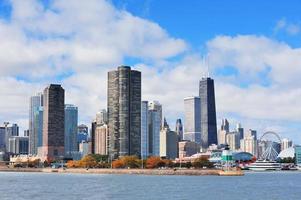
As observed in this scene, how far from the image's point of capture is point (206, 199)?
308 ft

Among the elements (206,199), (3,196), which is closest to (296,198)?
(206,199)

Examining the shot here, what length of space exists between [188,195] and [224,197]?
6.71m


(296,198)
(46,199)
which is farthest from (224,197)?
(46,199)

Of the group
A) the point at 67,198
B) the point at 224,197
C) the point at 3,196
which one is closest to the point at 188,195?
the point at 224,197

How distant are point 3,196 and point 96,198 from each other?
577 inches

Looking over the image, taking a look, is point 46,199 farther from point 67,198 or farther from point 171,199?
point 171,199

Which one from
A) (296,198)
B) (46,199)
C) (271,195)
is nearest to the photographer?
(46,199)

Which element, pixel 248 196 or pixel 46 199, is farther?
pixel 248 196

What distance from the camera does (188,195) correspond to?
101812 millimetres

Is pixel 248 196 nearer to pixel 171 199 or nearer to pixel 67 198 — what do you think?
pixel 171 199

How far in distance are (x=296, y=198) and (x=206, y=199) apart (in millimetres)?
14699

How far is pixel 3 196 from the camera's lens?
310ft

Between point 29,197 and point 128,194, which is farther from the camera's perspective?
point 128,194

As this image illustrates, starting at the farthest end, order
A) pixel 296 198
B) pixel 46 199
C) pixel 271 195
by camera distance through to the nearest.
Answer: pixel 271 195 < pixel 296 198 < pixel 46 199
